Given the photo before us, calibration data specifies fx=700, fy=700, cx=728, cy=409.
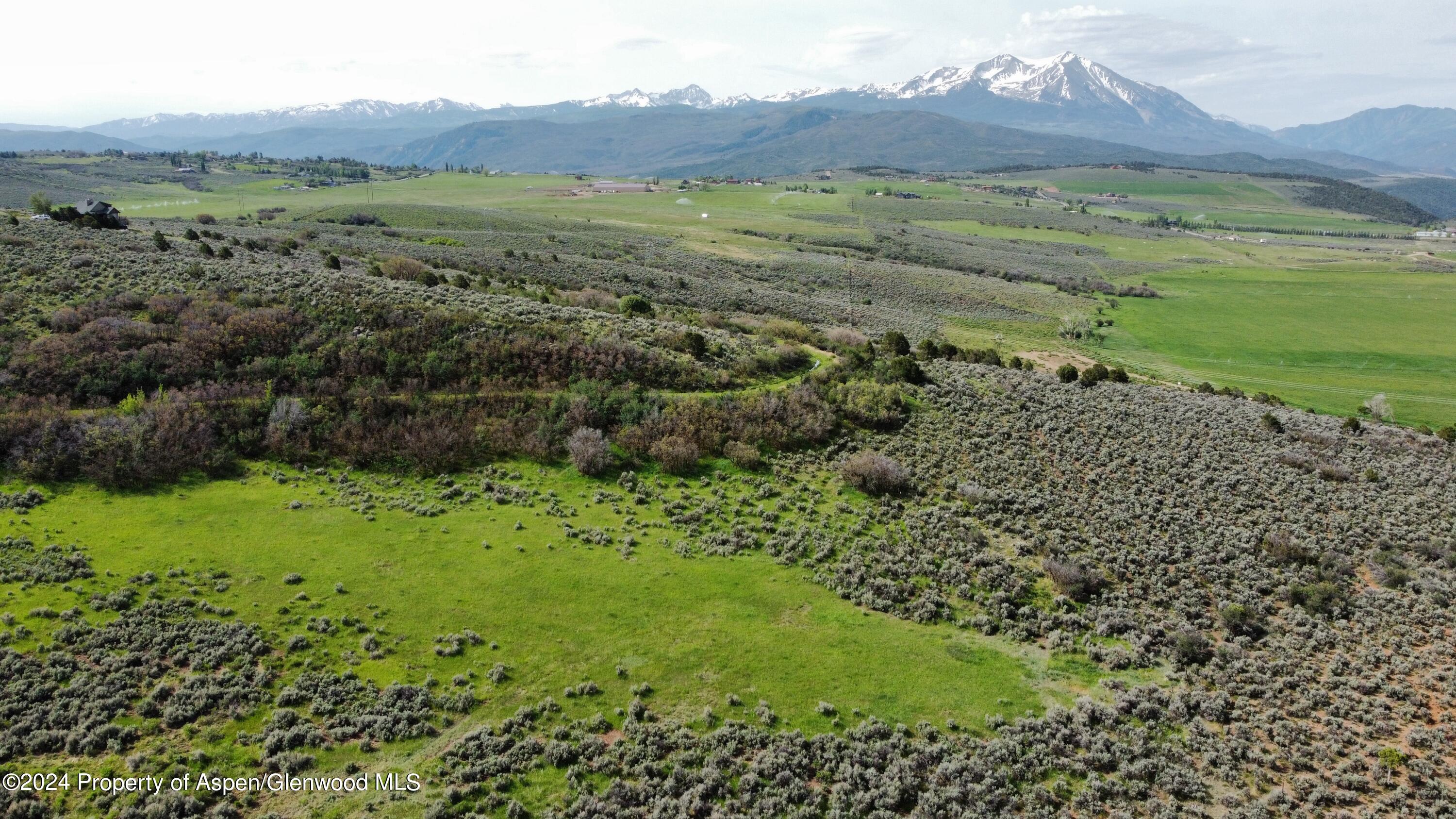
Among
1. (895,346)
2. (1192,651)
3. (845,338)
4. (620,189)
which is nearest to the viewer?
(1192,651)

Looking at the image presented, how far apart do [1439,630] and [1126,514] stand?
828cm

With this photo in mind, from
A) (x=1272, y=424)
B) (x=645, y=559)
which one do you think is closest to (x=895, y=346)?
(x=1272, y=424)

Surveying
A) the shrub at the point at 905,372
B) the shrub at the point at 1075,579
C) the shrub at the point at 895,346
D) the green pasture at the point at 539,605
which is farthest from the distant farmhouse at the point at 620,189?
the shrub at the point at 1075,579

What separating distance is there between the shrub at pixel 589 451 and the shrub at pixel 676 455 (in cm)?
192

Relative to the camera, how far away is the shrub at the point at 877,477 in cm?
2609

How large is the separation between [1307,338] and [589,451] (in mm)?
75650

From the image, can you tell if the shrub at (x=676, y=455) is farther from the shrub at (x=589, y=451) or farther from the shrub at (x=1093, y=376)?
the shrub at (x=1093, y=376)

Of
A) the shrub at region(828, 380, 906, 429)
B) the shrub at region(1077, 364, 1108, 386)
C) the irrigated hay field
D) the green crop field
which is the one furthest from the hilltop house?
the shrub at region(1077, 364, 1108, 386)

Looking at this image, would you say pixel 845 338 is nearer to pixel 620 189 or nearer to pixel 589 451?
pixel 589 451

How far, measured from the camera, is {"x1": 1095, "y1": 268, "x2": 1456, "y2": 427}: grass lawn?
Result: 5256 cm

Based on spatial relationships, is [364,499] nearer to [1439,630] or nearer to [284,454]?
[284,454]

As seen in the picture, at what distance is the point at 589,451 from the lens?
1045 inches

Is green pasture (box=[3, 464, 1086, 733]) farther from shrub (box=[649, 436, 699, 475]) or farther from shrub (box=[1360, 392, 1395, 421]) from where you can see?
shrub (box=[1360, 392, 1395, 421])

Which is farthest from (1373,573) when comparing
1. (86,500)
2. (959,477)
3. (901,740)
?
(86,500)
